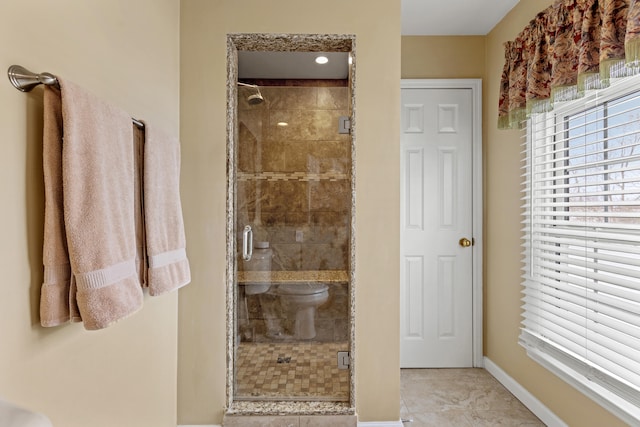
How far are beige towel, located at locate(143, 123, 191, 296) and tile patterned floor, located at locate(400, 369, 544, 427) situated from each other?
1571 mm

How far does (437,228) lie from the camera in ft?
9.91

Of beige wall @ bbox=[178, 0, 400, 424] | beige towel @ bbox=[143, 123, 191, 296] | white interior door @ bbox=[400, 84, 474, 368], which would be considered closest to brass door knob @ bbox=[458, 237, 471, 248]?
white interior door @ bbox=[400, 84, 474, 368]

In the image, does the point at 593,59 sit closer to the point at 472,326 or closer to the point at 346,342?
the point at 346,342

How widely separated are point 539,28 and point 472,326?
2.07 m

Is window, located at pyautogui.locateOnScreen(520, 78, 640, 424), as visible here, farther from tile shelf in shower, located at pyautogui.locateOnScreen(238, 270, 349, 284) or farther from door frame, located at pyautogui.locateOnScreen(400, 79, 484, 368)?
tile shelf in shower, located at pyautogui.locateOnScreen(238, 270, 349, 284)

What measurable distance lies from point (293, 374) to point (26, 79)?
1.70 meters

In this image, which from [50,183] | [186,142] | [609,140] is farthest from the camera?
[186,142]

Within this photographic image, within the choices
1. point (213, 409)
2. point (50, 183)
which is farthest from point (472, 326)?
point (50, 183)

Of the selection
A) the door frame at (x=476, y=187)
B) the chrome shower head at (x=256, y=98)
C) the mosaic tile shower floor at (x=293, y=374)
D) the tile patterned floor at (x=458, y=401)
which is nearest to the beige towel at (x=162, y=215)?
the chrome shower head at (x=256, y=98)

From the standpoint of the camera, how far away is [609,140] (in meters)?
1.86

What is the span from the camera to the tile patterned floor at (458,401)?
2248mm

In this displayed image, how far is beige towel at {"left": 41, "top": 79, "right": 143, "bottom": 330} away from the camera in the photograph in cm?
95

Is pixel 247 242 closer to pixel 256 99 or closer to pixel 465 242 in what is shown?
pixel 256 99

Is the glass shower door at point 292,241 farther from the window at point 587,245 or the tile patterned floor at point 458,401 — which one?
the window at point 587,245
